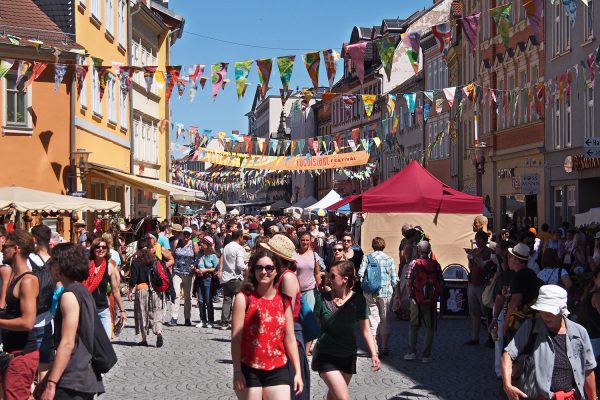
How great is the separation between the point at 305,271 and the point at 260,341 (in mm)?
6633

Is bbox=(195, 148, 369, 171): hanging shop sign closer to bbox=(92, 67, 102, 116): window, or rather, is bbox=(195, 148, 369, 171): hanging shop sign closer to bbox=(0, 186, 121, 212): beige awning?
bbox=(92, 67, 102, 116): window

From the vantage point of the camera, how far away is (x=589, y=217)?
2391 cm

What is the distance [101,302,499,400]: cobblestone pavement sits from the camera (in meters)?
11.2

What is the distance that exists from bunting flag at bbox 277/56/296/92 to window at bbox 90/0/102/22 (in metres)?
10.1

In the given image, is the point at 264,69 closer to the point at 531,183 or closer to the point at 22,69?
the point at 22,69

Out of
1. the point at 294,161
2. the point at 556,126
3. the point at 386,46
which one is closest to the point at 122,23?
the point at 556,126

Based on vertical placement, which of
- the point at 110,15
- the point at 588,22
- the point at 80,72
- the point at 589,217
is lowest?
the point at 589,217

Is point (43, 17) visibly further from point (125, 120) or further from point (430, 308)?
point (430, 308)

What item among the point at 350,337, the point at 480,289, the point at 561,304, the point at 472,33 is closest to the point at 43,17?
the point at 472,33

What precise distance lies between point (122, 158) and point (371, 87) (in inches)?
1724

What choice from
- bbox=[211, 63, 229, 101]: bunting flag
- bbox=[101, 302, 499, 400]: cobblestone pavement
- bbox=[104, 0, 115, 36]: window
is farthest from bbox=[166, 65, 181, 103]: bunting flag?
bbox=[101, 302, 499, 400]: cobblestone pavement

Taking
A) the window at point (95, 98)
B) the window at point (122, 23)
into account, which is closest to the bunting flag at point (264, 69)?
the window at point (95, 98)

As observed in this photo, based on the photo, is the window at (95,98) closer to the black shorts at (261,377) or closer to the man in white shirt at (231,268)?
the man in white shirt at (231,268)

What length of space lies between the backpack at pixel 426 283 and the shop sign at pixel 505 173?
24.8 meters
